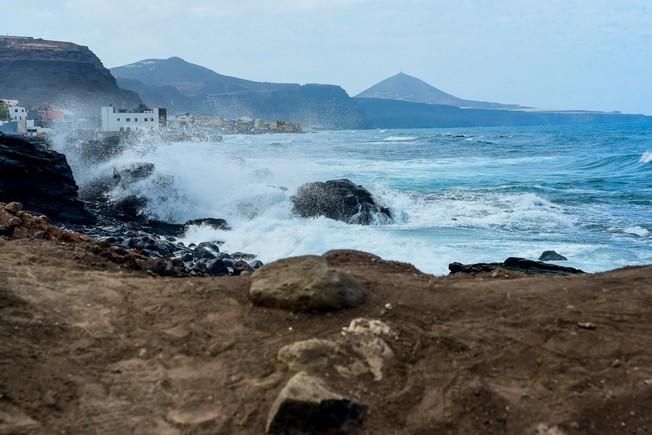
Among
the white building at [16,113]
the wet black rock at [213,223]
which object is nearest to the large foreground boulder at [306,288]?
the wet black rock at [213,223]

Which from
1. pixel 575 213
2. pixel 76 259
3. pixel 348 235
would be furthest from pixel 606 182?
pixel 76 259

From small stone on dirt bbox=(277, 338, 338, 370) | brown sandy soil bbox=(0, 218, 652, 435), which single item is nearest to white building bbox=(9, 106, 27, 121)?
brown sandy soil bbox=(0, 218, 652, 435)

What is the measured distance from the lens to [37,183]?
15164 millimetres

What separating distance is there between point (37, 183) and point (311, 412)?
13616mm

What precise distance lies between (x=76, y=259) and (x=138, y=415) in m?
3.03

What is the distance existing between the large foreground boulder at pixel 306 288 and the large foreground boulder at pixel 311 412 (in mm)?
1130

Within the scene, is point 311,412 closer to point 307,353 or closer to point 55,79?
point 307,353

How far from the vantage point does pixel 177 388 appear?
153 inches

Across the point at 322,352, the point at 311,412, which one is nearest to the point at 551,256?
the point at 322,352

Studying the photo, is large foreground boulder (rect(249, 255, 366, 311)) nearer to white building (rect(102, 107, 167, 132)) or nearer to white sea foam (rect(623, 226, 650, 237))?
Answer: white sea foam (rect(623, 226, 650, 237))

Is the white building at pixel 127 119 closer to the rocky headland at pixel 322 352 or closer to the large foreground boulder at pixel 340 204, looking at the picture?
the large foreground boulder at pixel 340 204

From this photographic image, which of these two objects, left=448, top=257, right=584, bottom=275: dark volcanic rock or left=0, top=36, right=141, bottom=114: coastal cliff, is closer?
left=448, top=257, right=584, bottom=275: dark volcanic rock

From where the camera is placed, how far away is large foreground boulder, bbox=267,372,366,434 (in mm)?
3469

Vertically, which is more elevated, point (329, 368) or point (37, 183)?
point (329, 368)
